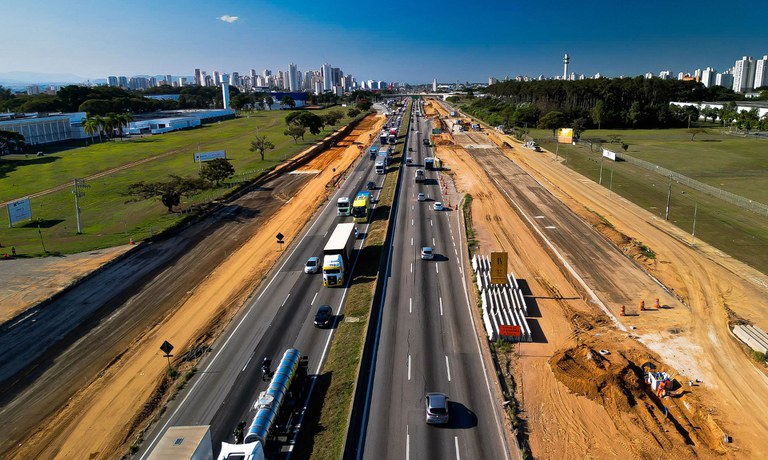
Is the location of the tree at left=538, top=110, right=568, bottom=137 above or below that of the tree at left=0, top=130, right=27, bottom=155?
above

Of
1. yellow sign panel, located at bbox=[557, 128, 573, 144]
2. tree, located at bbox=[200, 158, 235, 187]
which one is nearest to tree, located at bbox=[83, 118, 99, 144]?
tree, located at bbox=[200, 158, 235, 187]

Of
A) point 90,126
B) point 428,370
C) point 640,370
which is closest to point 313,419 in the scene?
point 428,370

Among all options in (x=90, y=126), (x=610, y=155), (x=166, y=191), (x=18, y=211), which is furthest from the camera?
(x=90, y=126)

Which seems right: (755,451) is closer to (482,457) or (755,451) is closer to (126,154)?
(482,457)

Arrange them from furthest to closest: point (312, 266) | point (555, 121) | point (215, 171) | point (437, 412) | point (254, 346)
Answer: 1. point (555, 121)
2. point (215, 171)
3. point (312, 266)
4. point (254, 346)
5. point (437, 412)

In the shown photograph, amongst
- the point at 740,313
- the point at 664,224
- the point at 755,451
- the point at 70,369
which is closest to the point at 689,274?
the point at 740,313

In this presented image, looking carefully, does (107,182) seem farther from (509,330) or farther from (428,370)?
(509,330)

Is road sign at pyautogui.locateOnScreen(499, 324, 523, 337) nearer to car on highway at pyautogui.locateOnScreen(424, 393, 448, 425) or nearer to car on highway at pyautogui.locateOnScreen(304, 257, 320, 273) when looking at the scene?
car on highway at pyautogui.locateOnScreen(424, 393, 448, 425)
